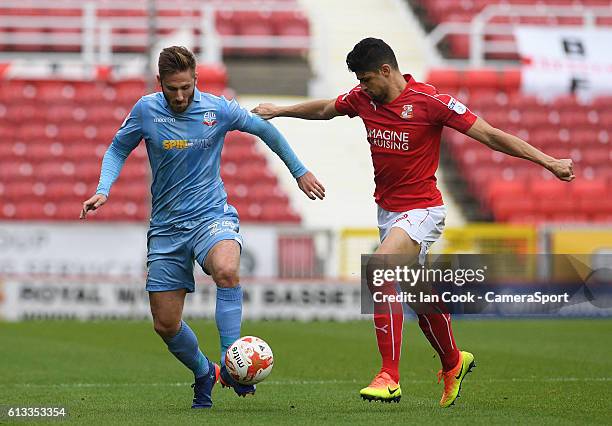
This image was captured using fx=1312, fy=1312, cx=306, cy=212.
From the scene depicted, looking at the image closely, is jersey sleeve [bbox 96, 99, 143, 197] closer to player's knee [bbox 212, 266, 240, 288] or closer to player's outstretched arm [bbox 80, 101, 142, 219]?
player's outstretched arm [bbox 80, 101, 142, 219]

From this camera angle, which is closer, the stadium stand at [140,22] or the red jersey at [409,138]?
the red jersey at [409,138]

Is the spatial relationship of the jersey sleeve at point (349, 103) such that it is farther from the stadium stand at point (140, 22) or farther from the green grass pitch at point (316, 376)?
the stadium stand at point (140, 22)

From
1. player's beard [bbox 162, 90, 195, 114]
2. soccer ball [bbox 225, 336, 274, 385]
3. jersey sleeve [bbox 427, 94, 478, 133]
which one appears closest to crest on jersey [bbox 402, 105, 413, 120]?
jersey sleeve [bbox 427, 94, 478, 133]

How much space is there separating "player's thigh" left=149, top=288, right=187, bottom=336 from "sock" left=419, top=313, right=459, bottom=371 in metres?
1.52

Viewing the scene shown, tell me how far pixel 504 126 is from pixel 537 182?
5.53 feet

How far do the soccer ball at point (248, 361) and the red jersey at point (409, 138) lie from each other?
1.33 metres

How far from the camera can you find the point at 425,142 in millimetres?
8062

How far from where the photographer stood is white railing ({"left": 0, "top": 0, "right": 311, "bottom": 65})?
24625 millimetres

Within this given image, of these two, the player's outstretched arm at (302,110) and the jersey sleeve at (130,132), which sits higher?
the player's outstretched arm at (302,110)

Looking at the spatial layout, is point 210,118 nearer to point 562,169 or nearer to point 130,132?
point 130,132

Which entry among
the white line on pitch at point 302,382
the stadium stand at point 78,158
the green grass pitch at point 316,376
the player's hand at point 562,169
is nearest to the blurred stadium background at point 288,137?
the stadium stand at point 78,158

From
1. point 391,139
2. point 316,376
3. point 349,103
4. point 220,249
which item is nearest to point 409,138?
point 391,139

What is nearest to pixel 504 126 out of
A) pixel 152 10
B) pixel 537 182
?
pixel 537 182

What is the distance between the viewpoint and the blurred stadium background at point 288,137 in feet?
65.9
